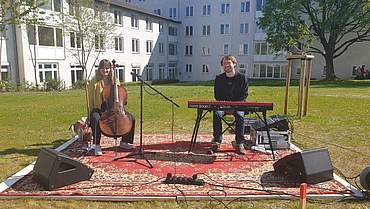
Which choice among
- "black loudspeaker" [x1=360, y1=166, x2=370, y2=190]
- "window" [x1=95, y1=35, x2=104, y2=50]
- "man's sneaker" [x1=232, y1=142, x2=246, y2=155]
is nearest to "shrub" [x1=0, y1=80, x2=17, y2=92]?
"window" [x1=95, y1=35, x2=104, y2=50]

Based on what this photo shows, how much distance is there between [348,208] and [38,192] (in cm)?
359

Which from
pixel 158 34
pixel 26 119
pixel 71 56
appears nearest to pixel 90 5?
pixel 71 56

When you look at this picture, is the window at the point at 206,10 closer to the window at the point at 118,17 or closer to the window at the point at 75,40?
the window at the point at 118,17

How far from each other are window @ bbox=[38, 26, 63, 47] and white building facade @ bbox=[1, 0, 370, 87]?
77 mm

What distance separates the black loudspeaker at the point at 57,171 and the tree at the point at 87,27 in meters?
22.3

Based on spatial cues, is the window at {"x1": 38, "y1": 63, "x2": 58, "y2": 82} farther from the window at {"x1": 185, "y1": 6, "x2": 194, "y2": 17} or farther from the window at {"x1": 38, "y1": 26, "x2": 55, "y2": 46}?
the window at {"x1": 185, "y1": 6, "x2": 194, "y2": 17}

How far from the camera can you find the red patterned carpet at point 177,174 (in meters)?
3.99

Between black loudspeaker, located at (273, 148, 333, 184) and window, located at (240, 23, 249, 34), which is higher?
window, located at (240, 23, 249, 34)

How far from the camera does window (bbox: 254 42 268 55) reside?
4081 cm

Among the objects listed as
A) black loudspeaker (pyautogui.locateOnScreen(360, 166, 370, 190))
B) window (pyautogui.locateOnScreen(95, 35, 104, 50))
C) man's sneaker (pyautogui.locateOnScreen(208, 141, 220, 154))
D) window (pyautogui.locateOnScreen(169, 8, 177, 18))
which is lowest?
man's sneaker (pyautogui.locateOnScreen(208, 141, 220, 154))

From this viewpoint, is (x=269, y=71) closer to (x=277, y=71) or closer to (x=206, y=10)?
(x=277, y=71)

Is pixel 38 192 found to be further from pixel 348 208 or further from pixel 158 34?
pixel 158 34

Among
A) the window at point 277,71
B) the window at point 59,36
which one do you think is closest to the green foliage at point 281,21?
the window at point 277,71

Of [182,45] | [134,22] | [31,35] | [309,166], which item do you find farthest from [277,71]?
[309,166]
